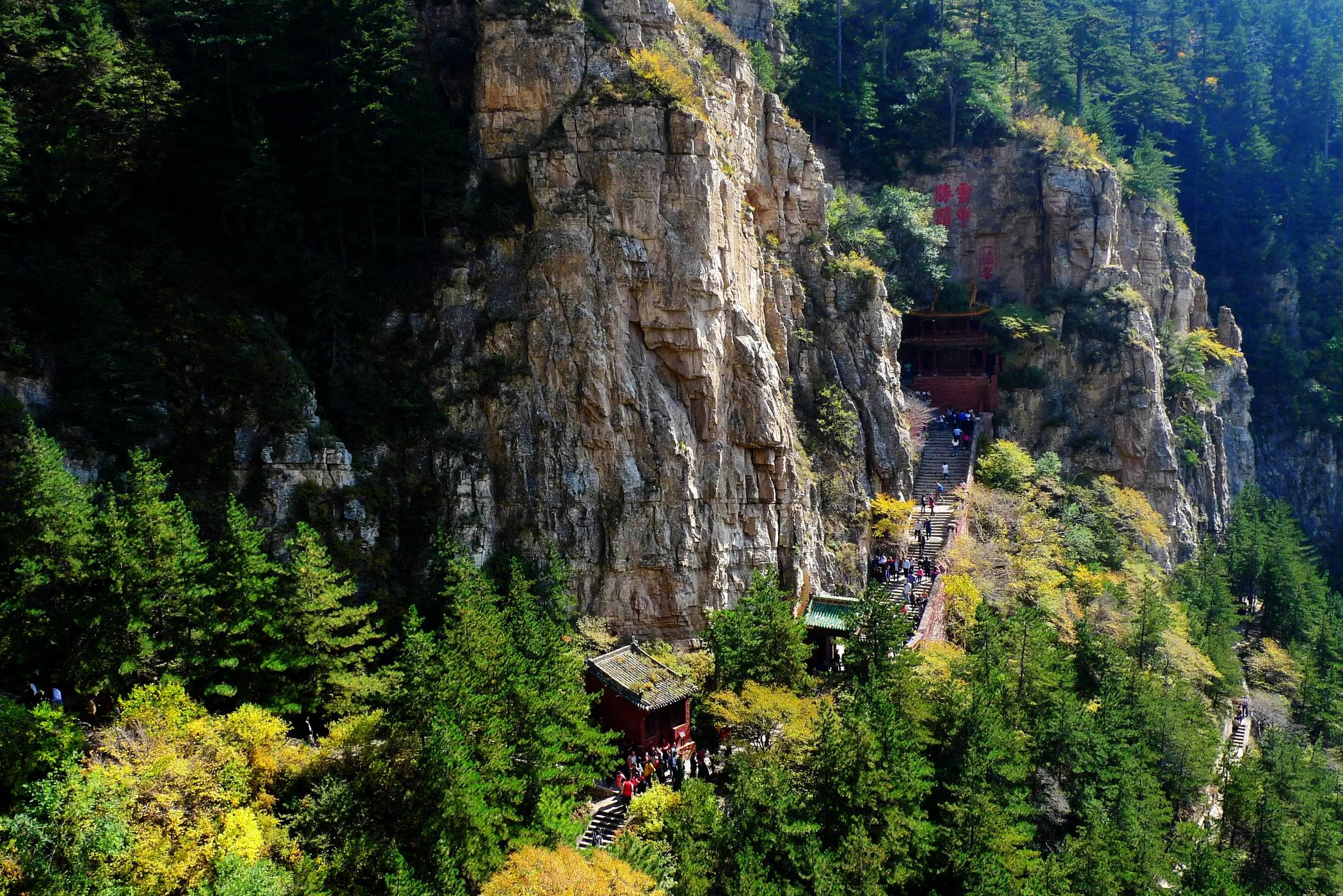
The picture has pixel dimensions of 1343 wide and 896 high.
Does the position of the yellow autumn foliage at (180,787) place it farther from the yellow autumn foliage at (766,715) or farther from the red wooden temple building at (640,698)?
the yellow autumn foliage at (766,715)

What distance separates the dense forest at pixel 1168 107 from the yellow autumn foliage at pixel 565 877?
46879mm

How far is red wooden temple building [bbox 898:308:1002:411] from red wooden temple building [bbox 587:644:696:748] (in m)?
28.0

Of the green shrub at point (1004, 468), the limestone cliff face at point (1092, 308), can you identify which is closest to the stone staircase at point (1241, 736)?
the limestone cliff face at point (1092, 308)

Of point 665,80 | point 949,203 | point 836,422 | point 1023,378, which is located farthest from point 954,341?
point 665,80

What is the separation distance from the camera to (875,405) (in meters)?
46.1

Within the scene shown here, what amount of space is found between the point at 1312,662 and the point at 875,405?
90.0ft

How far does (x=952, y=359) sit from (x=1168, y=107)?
3849 cm

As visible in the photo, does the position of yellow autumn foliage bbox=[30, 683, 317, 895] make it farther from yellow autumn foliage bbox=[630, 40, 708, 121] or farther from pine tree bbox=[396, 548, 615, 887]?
yellow autumn foliage bbox=[630, 40, 708, 121]

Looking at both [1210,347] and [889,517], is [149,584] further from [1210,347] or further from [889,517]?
[1210,347]

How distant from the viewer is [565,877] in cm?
2239

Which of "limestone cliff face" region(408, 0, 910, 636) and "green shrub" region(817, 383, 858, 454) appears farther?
"green shrub" region(817, 383, 858, 454)

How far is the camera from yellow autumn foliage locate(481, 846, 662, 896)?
2200 centimetres

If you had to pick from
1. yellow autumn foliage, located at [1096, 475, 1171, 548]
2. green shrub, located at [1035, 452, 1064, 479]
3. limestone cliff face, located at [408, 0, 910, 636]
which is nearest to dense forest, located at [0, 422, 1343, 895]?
limestone cliff face, located at [408, 0, 910, 636]

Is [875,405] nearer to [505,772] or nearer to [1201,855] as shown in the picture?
[1201,855]
